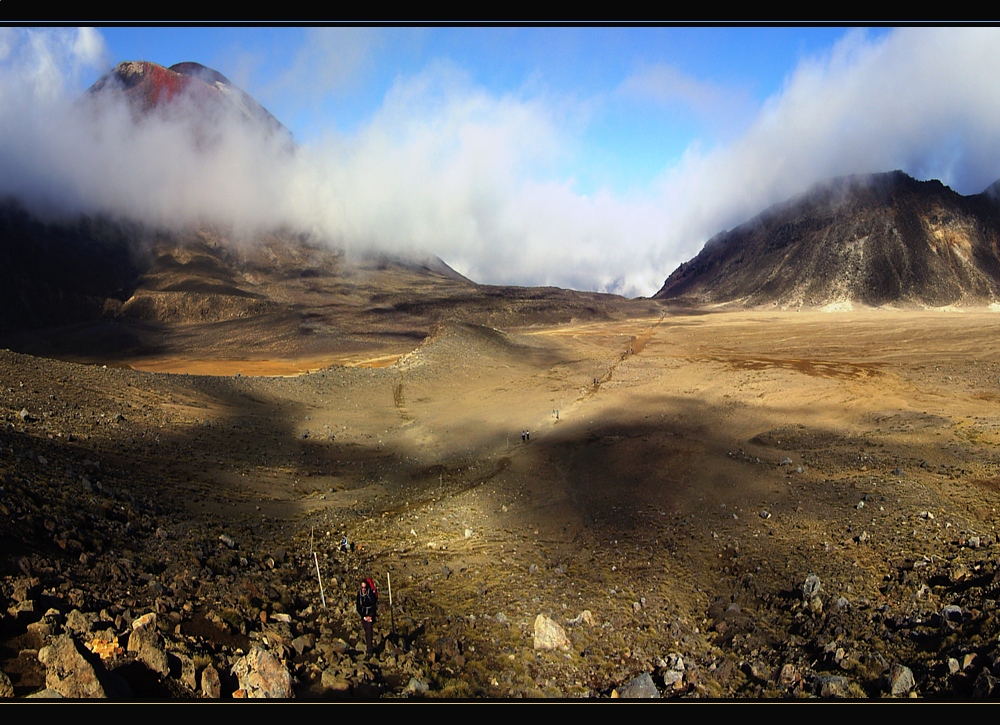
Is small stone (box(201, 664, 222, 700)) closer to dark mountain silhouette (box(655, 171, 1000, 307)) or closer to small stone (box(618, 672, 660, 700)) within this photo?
small stone (box(618, 672, 660, 700))

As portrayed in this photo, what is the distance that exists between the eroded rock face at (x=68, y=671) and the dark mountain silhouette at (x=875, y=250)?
108 meters

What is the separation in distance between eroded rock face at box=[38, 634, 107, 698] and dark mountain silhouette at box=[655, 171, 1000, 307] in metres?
108

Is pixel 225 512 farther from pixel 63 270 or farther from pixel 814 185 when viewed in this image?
pixel 814 185

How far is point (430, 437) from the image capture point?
62.1 ft

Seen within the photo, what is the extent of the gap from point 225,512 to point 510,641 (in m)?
6.48

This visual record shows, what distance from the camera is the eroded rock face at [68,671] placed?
3939mm

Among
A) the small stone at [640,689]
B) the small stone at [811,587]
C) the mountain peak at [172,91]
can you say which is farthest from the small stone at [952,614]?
the mountain peak at [172,91]

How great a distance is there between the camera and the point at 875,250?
97.3 meters

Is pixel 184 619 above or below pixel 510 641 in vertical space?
above

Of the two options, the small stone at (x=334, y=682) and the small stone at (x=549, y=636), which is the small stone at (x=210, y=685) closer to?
the small stone at (x=334, y=682)

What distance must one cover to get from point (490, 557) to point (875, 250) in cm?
11292

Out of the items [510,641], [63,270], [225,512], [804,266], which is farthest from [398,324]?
[804,266]

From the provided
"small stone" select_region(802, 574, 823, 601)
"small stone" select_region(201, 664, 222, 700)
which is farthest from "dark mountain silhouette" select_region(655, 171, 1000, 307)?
"small stone" select_region(201, 664, 222, 700)

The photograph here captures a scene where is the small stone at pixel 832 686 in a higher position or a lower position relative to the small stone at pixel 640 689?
higher
